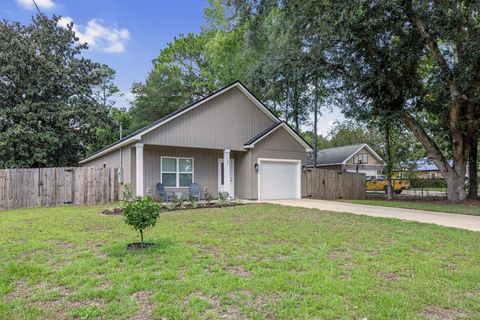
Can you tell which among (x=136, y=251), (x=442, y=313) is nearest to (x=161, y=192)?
(x=136, y=251)

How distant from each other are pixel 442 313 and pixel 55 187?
13850mm

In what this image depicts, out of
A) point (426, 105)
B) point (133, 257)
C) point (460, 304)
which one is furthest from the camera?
point (426, 105)

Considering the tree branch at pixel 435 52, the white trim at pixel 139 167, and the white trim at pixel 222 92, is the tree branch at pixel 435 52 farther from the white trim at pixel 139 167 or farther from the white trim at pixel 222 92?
the white trim at pixel 139 167

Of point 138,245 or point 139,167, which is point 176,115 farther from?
point 138,245

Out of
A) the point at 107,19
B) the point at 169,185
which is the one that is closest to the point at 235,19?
the point at 107,19

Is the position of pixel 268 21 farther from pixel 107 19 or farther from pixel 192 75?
pixel 192 75

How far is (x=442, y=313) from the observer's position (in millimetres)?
3357

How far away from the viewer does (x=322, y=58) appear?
15.9 meters

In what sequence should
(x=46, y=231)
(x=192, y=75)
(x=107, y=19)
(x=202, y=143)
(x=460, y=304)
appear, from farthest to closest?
(x=192, y=75)
(x=202, y=143)
(x=107, y=19)
(x=46, y=231)
(x=460, y=304)

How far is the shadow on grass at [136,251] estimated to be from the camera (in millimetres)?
5430

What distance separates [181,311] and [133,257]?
2103mm

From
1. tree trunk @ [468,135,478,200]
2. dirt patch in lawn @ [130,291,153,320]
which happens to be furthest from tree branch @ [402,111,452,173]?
dirt patch in lawn @ [130,291,153,320]

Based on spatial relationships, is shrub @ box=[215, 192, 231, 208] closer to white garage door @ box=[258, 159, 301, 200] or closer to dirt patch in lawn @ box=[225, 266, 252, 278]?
white garage door @ box=[258, 159, 301, 200]

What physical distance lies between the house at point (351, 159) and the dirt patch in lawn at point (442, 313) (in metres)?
28.2
